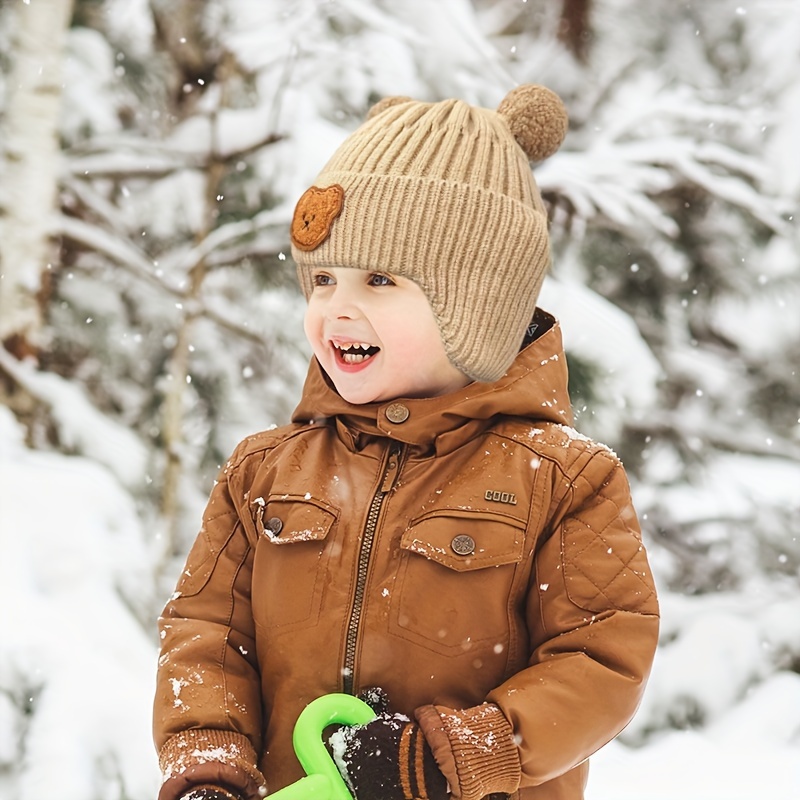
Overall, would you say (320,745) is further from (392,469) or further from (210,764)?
(392,469)

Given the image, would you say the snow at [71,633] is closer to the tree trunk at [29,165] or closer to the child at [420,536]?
the tree trunk at [29,165]

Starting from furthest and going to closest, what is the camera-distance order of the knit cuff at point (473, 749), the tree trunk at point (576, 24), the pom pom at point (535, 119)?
the tree trunk at point (576, 24), the pom pom at point (535, 119), the knit cuff at point (473, 749)

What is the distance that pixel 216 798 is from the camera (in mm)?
1290

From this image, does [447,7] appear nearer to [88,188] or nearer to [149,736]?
[88,188]

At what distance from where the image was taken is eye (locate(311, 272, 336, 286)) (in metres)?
1.54

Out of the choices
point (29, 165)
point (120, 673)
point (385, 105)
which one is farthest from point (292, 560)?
point (29, 165)

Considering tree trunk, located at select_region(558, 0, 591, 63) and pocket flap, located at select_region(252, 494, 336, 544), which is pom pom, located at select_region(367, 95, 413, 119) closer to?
pocket flap, located at select_region(252, 494, 336, 544)

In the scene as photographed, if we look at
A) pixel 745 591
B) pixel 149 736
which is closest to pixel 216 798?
pixel 149 736

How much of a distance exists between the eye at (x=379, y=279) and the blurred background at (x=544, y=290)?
4.88 ft

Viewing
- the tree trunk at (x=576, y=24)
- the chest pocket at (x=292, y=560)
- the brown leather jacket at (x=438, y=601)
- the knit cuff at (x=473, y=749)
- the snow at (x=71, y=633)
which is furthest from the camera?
the tree trunk at (x=576, y=24)

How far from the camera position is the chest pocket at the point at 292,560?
1414 millimetres

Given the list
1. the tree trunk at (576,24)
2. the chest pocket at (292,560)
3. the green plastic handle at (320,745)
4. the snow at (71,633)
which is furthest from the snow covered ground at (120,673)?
the tree trunk at (576,24)

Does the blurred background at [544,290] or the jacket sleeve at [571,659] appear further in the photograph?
the blurred background at [544,290]

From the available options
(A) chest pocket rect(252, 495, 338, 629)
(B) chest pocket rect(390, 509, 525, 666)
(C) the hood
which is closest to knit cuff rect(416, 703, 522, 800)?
(B) chest pocket rect(390, 509, 525, 666)
